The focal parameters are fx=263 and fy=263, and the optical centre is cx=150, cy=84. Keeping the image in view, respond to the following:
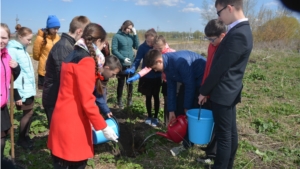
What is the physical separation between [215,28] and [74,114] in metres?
1.64

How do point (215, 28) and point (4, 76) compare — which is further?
point (215, 28)

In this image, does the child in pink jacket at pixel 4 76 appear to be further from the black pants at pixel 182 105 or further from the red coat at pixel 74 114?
the black pants at pixel 182 105

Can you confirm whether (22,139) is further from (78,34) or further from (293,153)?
(293,153)

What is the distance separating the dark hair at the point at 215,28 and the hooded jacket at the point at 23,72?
88.2 inches

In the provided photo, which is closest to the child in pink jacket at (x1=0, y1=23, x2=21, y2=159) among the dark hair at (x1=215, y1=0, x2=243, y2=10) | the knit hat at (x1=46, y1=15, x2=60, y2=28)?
the knit hat at (x1=46, y1=15, x2=60, y2=28)

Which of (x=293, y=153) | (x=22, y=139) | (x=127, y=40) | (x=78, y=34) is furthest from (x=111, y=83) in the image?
(x=293, y=153)

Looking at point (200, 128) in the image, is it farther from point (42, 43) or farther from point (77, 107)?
point (42, 43)

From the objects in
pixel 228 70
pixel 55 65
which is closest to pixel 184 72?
pixel 228 70

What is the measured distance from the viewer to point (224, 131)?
7.91 feet

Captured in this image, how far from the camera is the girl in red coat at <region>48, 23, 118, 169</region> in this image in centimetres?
200

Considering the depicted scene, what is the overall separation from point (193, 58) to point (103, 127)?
162cm

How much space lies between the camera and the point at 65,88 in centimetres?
207

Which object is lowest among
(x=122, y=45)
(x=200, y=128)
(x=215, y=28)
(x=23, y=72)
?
(x=200, y=128)

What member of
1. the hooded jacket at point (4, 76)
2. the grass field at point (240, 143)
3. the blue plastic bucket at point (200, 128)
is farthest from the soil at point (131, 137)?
the hooded jacket at point (4, 76)
